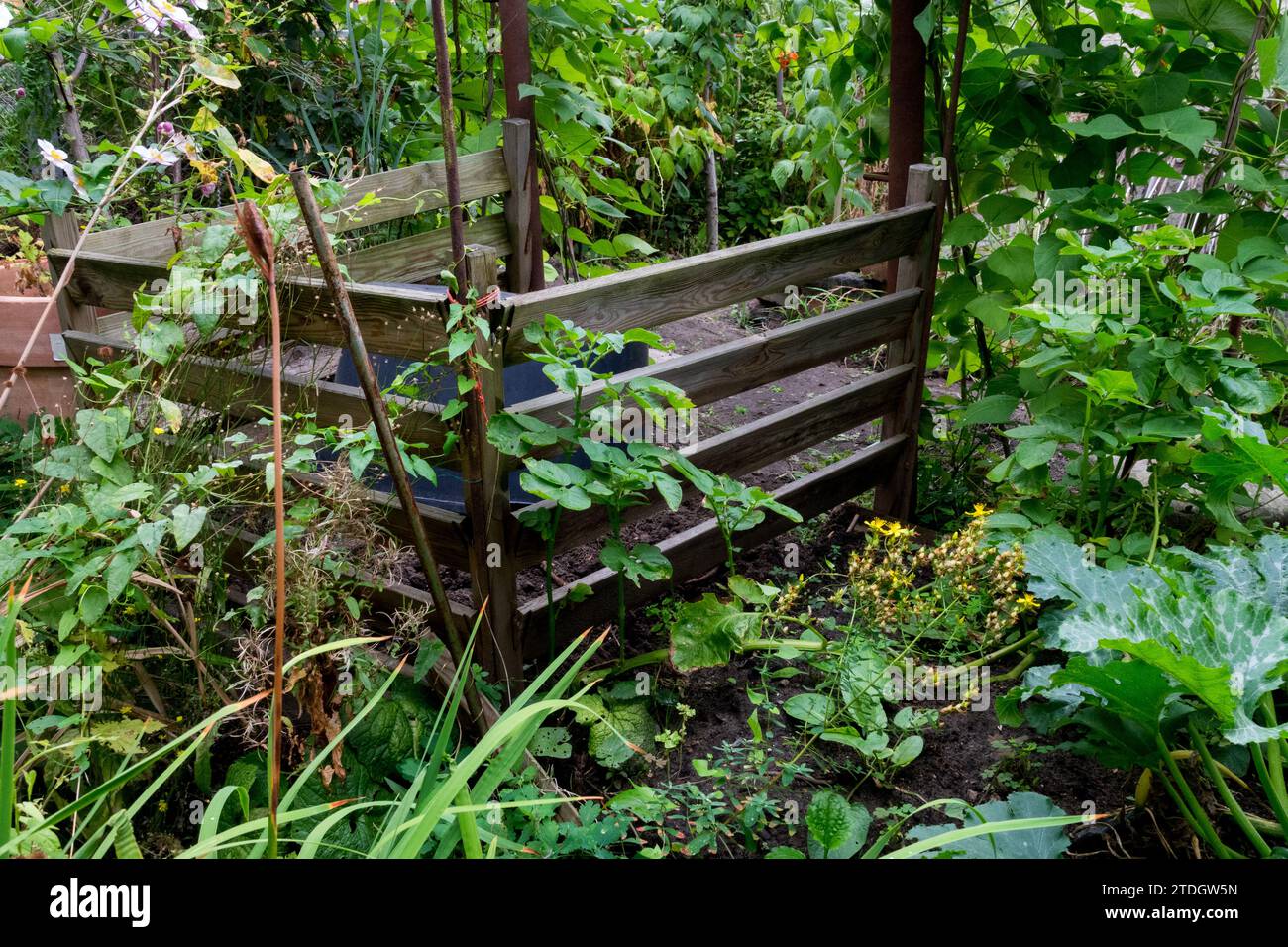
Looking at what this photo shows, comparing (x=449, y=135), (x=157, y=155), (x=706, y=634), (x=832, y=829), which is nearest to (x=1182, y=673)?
(x=832, y=829)

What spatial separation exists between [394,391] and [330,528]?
0.41 metres

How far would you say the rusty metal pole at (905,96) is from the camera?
320 cm

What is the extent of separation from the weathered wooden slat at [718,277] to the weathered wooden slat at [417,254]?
783 millimetres


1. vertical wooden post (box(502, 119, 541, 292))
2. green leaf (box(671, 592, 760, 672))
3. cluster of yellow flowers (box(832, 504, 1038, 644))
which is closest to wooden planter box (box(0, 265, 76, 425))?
vertical wooden post (box(502, 119, 541, 292))

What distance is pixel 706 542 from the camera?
2859mm

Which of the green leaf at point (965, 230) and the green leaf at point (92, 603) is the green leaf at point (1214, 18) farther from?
the green leaf at point (92, 603)

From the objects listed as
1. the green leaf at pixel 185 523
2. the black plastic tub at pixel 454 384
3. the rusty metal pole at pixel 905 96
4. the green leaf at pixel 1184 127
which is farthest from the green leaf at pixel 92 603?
the green leaf at pixel 1184 127

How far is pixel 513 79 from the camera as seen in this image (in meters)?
3.16

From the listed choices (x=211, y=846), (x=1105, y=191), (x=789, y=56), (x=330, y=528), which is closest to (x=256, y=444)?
(x=330, y=528)

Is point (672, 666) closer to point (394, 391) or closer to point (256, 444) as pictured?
point (394, 391)

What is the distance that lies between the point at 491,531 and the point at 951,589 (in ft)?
4.19

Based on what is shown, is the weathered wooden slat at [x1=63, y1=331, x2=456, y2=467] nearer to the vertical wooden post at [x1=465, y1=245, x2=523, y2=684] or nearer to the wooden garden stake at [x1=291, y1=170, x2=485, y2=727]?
the vertical wooden post at [x1=465, y1=245, x2=523, y2=684]

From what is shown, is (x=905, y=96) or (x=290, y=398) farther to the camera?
(x=905, y=96)

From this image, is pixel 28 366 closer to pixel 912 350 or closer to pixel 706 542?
pixel 706 542
